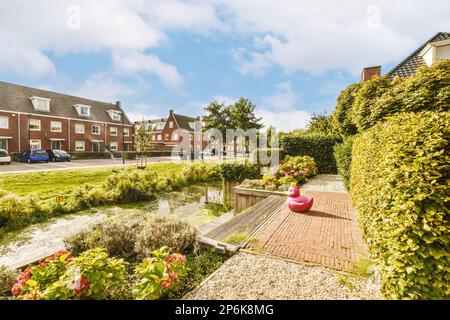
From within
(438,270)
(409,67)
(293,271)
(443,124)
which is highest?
(409,67)

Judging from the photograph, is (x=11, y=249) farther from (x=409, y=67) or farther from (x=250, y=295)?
(x=409, y=67)

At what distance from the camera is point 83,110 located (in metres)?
34.3

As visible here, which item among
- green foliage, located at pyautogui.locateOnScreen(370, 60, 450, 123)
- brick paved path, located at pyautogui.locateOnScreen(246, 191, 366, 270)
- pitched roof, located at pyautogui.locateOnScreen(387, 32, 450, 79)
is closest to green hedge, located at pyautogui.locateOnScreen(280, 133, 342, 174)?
pitched roof, located at pyautogui.locateOnScreen(387, 32, 450, 79)

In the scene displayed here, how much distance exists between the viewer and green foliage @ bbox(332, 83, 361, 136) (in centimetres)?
1137

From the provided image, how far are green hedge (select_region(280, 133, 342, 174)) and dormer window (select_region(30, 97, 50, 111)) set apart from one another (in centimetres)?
3207

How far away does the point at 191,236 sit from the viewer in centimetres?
448

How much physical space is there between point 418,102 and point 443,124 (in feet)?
16.0

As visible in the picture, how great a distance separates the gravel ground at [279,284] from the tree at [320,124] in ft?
63.7

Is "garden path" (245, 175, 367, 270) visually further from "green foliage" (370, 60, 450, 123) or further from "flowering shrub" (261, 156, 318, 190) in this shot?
"green foliage" (370, 60, 450, 123)

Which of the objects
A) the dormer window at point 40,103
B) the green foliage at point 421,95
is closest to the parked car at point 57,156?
the dormer window at point 40,103

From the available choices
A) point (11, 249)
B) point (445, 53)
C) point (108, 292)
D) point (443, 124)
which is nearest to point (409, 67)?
point (445, 53)

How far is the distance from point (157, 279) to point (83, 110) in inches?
1531

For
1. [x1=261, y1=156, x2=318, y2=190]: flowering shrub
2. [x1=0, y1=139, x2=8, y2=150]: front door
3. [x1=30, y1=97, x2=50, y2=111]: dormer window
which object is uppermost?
[x1=30, y1=97, x2=50, y2=111]: dormer window

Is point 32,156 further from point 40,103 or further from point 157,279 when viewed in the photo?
point 157,279
